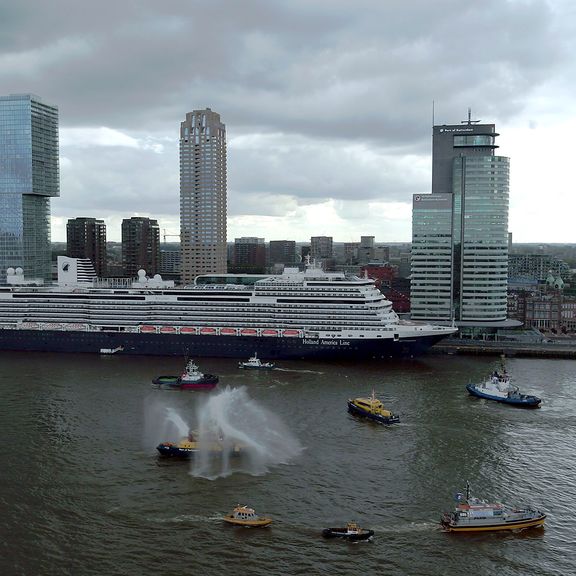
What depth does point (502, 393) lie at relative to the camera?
139ft

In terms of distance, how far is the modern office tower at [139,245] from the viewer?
14638cm

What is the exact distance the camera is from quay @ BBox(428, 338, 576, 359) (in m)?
61.3

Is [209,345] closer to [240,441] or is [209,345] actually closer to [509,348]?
[240,441]

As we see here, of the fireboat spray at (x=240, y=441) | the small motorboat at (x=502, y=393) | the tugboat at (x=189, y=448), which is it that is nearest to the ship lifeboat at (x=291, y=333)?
the small motorboat at (x=502, y=393)

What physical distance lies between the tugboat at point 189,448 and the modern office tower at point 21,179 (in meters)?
86.4

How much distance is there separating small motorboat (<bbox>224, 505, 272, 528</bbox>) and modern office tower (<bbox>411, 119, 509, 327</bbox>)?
2004 inches

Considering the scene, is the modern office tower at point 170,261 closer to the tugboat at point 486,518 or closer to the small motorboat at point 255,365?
the small motorboat at point 255,365

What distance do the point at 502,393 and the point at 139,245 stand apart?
116 metres

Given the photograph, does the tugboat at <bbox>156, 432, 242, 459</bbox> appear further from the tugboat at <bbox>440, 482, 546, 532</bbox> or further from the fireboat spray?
the tugboat at <bbox>440, 482, 546, 532</bbox>

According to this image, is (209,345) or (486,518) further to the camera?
(209,345)

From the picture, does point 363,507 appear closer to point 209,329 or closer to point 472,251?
Result: point 209,329

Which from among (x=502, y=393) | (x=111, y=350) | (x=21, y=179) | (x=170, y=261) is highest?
(x=21, y=179)

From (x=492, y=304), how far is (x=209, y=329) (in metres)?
32.5

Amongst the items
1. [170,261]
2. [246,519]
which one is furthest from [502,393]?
[170,261]
